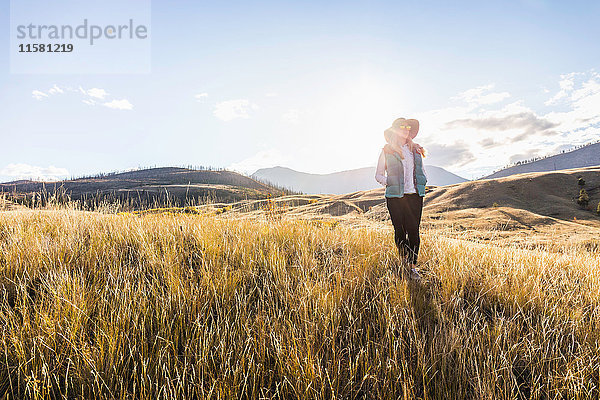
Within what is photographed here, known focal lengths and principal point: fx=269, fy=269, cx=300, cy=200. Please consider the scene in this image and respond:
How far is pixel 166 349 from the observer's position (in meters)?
1.65

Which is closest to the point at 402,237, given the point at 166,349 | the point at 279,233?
the point at 279,233

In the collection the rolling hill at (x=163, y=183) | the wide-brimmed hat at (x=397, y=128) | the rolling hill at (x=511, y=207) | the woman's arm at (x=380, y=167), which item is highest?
the rolling hill at (x=163, y=183)

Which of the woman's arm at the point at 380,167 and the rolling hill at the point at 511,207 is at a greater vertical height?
the woman's arm at the point at 380,167

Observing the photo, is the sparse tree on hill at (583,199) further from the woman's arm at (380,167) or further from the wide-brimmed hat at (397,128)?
the woman's arm at (380,167)

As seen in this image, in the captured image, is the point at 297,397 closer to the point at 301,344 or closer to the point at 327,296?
the point at 301,344

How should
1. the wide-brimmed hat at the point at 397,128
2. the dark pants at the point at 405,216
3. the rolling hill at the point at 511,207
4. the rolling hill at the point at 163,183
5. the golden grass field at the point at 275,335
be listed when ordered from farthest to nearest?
1. the rolling hill at the point at 163,183
2. the rolling hill at the point at 511,207
3. the wide-brimmed hat at the point at 397,128
4. the dark pants at the point at 405,216
5. the golden grass field at the point at 275,335

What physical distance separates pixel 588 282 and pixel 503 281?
1611 millimetres

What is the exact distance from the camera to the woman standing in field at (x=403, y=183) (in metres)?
3.78

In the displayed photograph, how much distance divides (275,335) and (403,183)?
2.87m

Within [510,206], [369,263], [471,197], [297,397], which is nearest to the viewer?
[297,397]

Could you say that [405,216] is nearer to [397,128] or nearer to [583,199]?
[397,128]

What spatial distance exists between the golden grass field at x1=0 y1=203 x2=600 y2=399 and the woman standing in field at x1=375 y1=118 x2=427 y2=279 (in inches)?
27.8

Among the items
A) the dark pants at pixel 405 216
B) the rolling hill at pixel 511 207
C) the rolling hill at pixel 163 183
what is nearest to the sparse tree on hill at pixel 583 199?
the rolling hill at pixel 511 207

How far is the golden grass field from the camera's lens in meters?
1.49
